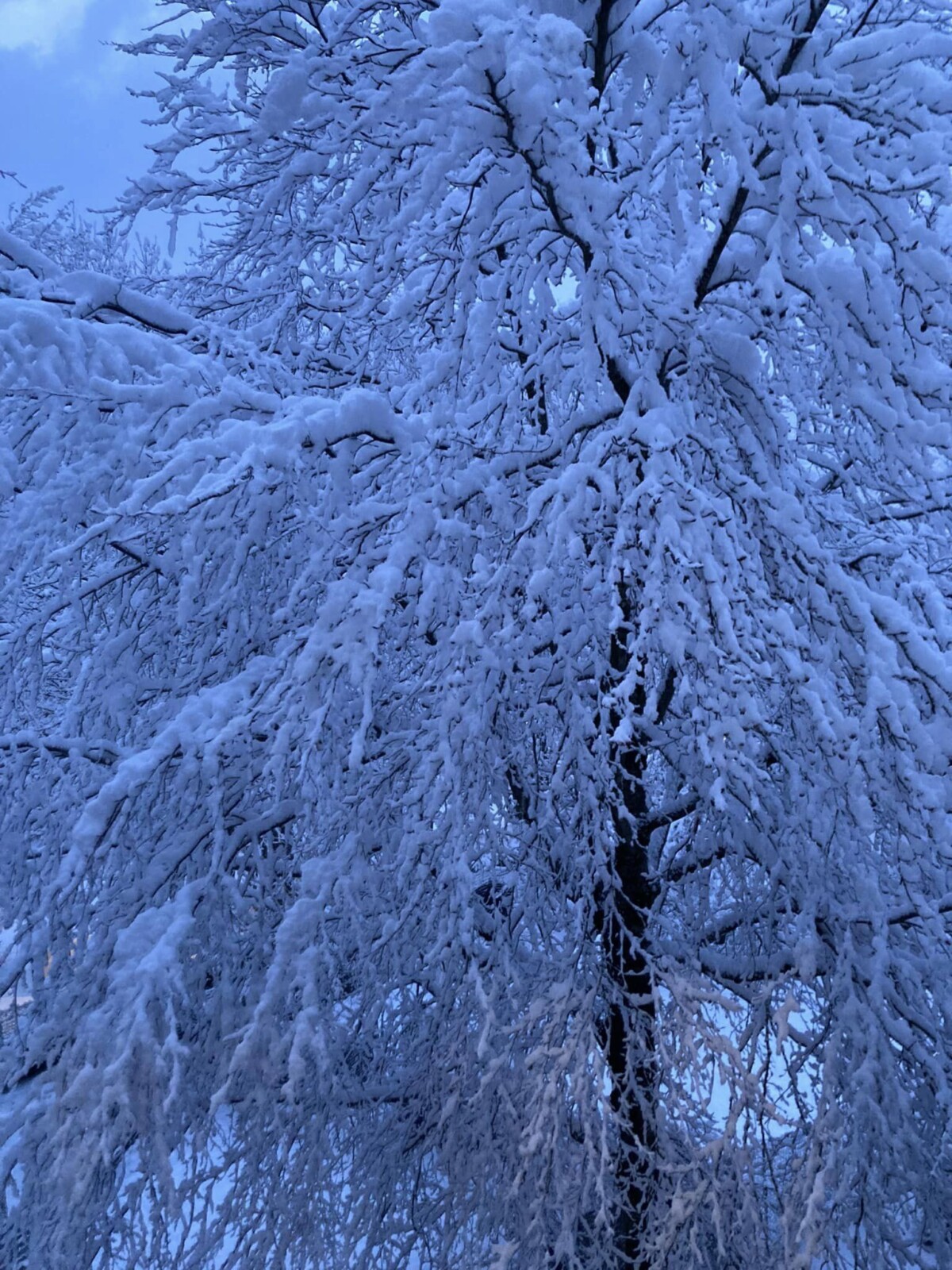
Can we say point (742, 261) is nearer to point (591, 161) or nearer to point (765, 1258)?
point (591, 161)

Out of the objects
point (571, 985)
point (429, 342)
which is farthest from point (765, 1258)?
point (429, 342)

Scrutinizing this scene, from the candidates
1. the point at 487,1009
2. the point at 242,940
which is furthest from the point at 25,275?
the point at 487,1009

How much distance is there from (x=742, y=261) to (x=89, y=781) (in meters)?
2.86

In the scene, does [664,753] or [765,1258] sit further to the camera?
[664,753]

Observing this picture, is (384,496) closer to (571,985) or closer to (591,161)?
(591,161)

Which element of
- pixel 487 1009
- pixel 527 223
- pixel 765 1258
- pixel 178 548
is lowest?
pixel 765 1258

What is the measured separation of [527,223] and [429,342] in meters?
1.10

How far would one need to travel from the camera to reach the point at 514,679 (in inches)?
115

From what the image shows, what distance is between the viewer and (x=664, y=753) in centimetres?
329

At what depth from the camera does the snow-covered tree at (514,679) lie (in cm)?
243

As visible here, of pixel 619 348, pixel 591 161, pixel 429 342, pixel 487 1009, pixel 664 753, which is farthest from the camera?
pixel 429 342

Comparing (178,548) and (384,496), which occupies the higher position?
(384,496)

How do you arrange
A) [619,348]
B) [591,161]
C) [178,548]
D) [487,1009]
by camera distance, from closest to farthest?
[487,1009], [591,161], [619,348], [178,548]

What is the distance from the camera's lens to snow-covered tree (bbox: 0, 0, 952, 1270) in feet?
7.96
